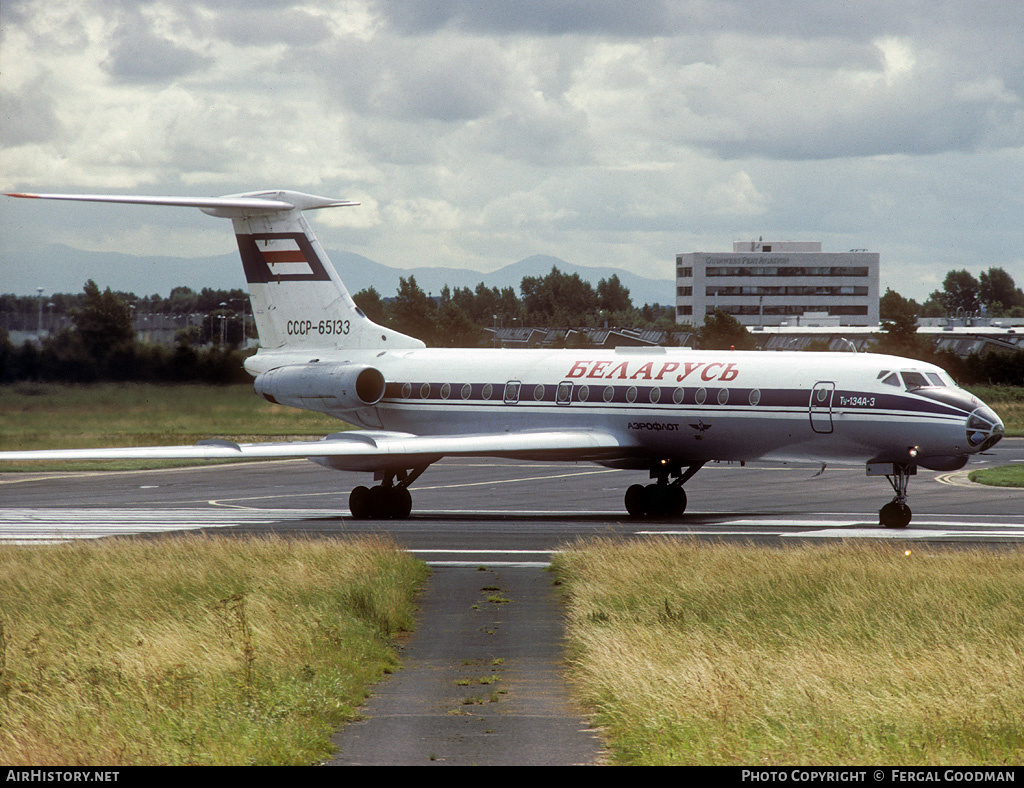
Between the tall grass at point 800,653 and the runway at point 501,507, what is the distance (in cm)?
487

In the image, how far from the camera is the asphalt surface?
11.5 metres

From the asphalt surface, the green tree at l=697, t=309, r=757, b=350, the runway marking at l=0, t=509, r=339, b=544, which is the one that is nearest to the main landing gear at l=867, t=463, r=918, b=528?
the asphalt surface

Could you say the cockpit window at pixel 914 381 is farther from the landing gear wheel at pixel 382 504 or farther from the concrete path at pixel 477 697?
the concrete path at pixel 477 697

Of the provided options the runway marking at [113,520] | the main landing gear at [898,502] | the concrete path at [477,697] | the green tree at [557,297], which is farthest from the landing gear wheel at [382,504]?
the green tree at [557,297]

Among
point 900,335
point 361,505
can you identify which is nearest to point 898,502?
point 361,505

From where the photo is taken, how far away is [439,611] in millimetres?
17984

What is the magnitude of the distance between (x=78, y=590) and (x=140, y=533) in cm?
982

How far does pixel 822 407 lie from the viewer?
96.2ft

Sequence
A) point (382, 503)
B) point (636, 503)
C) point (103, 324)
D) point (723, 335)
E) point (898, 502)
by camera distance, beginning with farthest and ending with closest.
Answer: point (723, 335) → point (103, 324) → point (382, 503) → point (636, 503) → point (898, 502)

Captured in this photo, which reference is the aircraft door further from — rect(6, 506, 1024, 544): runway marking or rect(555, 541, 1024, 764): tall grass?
rect(555, 541, 1024, 764): tall grass

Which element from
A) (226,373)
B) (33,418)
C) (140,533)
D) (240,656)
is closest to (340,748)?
(240,656)

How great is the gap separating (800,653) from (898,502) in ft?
53.1

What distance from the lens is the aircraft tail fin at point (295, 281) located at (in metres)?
36.7

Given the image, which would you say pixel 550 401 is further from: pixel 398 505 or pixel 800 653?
pixel 800 653
